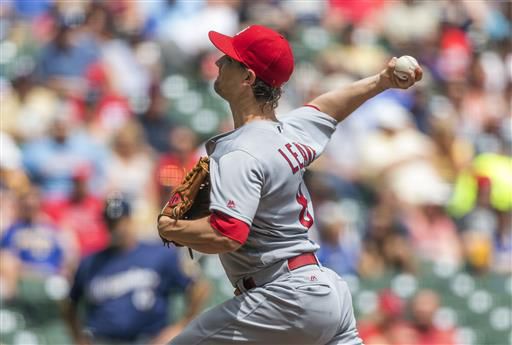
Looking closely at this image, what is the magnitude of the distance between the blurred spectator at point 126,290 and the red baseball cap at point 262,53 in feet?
7.10

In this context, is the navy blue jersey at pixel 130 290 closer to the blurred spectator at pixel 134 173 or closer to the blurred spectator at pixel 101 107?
the blurred spectator at pixel 134 173

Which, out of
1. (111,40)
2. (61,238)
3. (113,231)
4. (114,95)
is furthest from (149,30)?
(113,231)

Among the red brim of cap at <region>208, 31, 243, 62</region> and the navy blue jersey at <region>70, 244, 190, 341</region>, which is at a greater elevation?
the red brim of cap at <region>208, 31, 243, 62</region>

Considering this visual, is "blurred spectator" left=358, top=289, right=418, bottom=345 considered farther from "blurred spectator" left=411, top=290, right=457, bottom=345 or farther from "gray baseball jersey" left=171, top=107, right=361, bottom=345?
"gray baseball jersey" left=171, top=107, right=361, bottom=345

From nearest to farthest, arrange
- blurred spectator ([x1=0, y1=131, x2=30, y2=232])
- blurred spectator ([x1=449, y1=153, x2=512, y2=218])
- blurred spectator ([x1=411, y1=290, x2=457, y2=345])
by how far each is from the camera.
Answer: blurred spectator ([x1=0, y1=131, x2=30, y2=232]) < blurred spectator ([x1=411, y1=290, x2=457, y2=345]) < blurred spectator ([x1=449, y1=153, x2=512, y2=218])

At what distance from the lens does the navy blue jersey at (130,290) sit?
5.92 meters

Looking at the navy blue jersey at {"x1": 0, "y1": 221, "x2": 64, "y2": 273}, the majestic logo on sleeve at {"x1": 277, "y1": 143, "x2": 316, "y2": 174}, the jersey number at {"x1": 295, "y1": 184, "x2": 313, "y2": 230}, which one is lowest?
the navy blue jersey at {"x1": 0, "y1": 221, "x2": 64, "y2": 273}

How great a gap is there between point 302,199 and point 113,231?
7.40ft

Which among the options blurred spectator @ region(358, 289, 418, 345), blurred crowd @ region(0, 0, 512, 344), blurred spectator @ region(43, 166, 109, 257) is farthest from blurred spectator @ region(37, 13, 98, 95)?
blurred spectator @ region(358, 289, 418, 345)

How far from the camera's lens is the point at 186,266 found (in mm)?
6094

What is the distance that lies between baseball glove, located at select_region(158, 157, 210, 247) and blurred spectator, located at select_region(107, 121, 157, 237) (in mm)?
4053

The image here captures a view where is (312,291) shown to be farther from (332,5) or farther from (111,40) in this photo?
(332,5)

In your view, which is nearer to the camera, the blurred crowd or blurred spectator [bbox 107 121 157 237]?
the blurred crowd

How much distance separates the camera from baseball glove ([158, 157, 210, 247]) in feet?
12.5
